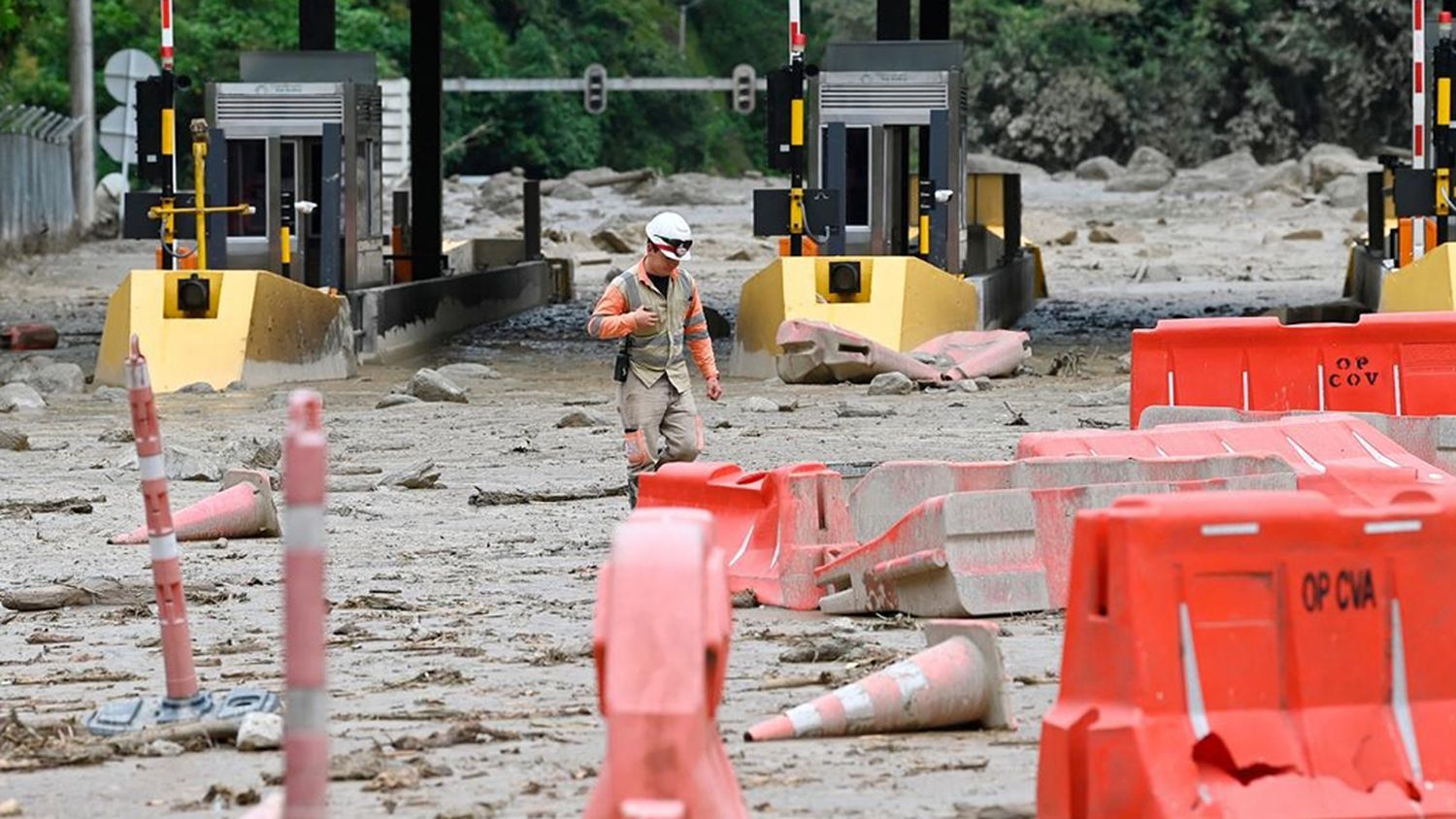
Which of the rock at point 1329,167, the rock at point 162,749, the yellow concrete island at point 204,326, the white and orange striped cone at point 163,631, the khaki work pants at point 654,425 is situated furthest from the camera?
the rock at point 1329,167

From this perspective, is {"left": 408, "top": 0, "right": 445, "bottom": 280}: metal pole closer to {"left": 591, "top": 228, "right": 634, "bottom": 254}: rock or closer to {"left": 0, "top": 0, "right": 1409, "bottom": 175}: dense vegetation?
{"left": 591, "top": 228, "right": 634, "bottom": 254}: rock

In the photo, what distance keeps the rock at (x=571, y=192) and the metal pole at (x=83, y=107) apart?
17.2m

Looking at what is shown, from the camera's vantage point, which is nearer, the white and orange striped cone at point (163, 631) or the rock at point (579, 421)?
the white and orange striped cone at point (163, 631)

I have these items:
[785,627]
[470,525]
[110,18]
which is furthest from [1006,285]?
[110,18]

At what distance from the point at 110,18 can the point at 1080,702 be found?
5211cm

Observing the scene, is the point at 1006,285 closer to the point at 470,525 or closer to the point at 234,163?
the point at 234,163

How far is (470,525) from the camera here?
1347 cm

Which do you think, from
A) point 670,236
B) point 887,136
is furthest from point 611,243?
point 670,236

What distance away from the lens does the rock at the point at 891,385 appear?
2064cm

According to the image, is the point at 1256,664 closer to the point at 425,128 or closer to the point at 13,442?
the point at 13,442

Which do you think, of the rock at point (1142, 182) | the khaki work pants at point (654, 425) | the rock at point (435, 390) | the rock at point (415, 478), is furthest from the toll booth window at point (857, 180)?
the rock at point (1142, 182)

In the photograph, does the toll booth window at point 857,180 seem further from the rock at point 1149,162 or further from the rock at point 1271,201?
the rock at point 1149,162

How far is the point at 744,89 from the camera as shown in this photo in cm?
7619

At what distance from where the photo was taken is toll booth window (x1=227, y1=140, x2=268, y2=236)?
23.8m
